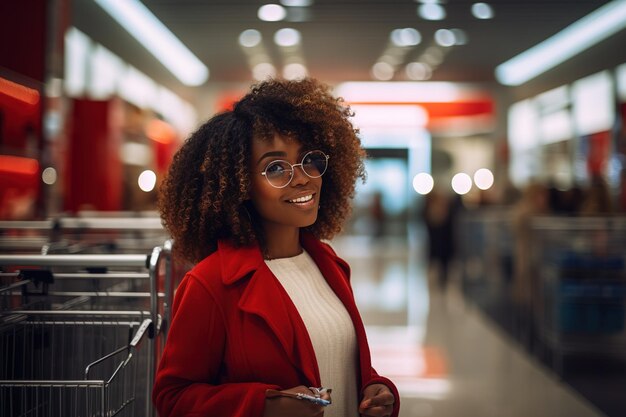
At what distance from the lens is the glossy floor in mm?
4531

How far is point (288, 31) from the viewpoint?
37.6 ft

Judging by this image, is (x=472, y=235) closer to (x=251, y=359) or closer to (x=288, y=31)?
(x=288, y=31)

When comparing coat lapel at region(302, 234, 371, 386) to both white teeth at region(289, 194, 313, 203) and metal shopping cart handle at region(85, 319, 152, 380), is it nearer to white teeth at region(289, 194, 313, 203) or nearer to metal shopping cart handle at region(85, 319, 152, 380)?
white teeth at region(289, 194, 313, 203)

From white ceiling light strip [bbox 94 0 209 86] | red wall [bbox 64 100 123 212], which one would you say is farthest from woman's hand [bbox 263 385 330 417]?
white ceiling light strip [bbox 94 0 209 86]

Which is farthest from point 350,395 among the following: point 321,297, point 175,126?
point 175,126

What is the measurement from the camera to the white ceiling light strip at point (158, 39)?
1009cm

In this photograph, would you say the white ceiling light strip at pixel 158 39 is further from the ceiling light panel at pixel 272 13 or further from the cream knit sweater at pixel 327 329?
the cream knit sweater at pixel 327 329

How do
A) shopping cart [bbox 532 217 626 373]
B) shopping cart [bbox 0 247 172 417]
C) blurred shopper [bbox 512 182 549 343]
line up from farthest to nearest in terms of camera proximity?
blurred shopper [bbox 512 182 549 343] → shopping cart [bbox 532 217 626 373] → shopping cart [bbox 0 247 172 417]

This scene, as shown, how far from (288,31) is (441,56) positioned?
155 inches

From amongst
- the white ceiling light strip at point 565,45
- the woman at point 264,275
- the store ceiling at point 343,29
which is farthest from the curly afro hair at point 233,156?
the white ceiling light strip at point 565,45

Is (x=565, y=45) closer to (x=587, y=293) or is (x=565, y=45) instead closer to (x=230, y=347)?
(x=587, y=293)

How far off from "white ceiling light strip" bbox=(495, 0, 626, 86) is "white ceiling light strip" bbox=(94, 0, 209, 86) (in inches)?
283

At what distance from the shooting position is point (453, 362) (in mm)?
5812

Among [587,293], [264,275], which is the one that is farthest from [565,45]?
[264,275]
